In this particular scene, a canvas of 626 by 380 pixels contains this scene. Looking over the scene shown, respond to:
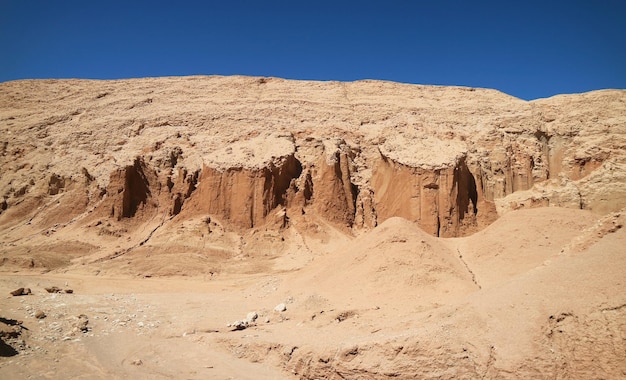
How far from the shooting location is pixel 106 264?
Result: 19.0 meters

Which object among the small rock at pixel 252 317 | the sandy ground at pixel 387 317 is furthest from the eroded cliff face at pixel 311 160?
the small rock at pixel 252 317

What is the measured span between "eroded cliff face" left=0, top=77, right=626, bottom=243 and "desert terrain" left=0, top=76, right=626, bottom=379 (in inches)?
4.7

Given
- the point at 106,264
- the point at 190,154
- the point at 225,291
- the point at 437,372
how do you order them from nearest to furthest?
the point at 437,372 < the point at 225,291 < the point at 106,264 < the point at 190,154

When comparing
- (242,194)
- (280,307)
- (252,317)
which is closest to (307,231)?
(242,194)

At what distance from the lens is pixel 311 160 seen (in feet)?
81.9

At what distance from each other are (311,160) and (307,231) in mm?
4548

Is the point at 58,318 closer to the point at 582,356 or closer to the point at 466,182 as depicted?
the point at 582,356

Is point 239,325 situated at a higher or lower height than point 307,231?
lower

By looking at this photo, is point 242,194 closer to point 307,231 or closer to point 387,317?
point 307,231

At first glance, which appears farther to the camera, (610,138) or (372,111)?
(372,111)

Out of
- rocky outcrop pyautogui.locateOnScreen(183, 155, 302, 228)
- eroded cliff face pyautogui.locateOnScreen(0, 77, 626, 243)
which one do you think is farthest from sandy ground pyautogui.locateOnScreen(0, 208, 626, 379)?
eroded cliff face pyautogui.locateOnScreen(0, 77, 626, 243)

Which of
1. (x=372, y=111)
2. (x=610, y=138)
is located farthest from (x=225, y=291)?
(x=610, y=138)

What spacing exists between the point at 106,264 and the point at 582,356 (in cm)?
1788

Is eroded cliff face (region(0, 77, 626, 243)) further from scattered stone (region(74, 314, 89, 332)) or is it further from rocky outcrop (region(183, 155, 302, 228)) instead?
scattered stone (region(74, 314, 89, 332))
